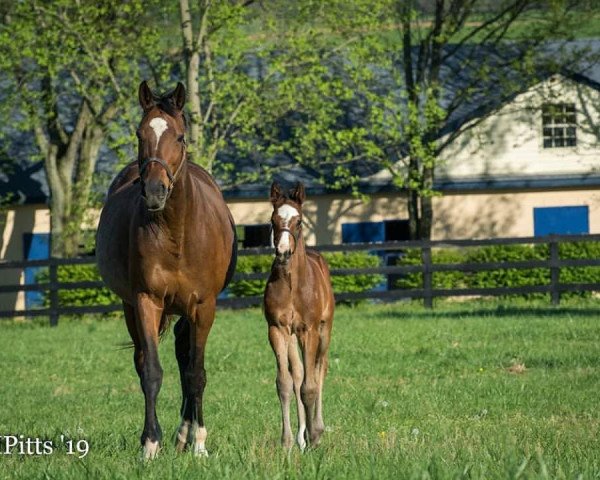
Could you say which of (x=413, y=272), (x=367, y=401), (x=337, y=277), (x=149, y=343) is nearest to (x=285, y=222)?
(x=149, y=343)

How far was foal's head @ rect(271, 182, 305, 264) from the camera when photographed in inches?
371

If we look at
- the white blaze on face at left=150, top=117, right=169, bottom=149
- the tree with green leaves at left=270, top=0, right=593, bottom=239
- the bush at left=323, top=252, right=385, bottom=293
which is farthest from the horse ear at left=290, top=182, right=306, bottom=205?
the tree with green leaves at left=270, top=0, right=593, bottom=239

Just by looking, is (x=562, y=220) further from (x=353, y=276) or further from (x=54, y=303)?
(x=54, y=303)

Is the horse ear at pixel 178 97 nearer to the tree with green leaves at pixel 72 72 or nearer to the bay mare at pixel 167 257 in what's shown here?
the bay mare at pixel 167 257

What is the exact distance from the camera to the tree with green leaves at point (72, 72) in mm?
29641

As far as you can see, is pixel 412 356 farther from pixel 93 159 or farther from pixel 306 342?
A: pixel 93 159

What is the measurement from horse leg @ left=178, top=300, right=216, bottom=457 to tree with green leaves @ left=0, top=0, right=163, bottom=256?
765 inches

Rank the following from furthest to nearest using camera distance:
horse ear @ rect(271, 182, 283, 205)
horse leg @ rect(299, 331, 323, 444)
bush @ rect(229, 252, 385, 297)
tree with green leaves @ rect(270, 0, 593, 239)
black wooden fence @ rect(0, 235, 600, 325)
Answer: tree with green leaves @ rect(270, 0, 593, 239) < bush @ rect(229, 252, 385, 297) < black wooden fence @ rect(0, 235, 600, 325) < horse ear @ rect(271, 182, 283, 205) < horse leg @ rect(299, 331, 323, 444)

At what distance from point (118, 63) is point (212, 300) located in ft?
71.2

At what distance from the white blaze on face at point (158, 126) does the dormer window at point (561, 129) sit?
97.5ft

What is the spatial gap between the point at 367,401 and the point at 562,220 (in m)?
25.9

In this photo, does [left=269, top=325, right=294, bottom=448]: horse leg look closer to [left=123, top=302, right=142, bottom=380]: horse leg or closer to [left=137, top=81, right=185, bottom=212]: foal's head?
[left=123, top=302, right=142, bottom=380]: horse leg

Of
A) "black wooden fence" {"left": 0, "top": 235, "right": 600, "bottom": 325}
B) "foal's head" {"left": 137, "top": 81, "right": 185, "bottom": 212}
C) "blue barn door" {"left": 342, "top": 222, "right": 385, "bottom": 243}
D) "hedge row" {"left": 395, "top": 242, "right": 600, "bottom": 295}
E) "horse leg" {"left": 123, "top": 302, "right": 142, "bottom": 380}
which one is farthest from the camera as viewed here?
"blue barn door" {"left": 342, "top": 222, "right": 385, "bottom": 243}

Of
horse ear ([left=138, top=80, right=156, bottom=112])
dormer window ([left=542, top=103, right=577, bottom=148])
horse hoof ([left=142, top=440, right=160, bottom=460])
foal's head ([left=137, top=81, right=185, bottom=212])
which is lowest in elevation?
horse hoof ([left=142, top=440, right=160, bottom=460])
